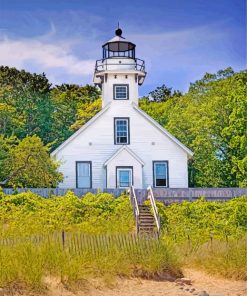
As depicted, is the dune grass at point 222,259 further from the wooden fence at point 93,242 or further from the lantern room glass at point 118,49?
the lantern room glass at point 118,49

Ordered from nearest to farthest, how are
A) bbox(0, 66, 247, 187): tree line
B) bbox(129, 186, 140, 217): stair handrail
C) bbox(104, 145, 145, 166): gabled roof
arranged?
bbox(129, 186, 140, 217): stair handrail
bbox(0, 66, 247, 187): tree line
bbox(104, 145, 145, 166): gabled roof

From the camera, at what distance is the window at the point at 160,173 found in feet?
98.8

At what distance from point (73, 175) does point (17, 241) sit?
53.8ft

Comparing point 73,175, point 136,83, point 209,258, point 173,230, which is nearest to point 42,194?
point 73,175

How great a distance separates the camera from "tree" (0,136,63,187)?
89.0 ft

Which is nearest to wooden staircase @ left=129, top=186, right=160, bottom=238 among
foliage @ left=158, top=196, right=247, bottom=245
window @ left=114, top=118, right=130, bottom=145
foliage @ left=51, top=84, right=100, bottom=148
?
foliage @ left=158, top=196, right=247, bottom=245

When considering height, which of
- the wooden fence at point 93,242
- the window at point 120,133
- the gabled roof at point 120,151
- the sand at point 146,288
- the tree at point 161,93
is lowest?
the sand at point 146,288

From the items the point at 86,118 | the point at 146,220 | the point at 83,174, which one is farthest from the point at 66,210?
the point at 86,118

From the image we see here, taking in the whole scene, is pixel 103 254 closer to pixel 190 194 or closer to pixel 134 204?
pixel 134 204

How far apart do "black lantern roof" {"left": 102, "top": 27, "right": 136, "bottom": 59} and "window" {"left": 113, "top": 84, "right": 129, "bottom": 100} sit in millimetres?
1658

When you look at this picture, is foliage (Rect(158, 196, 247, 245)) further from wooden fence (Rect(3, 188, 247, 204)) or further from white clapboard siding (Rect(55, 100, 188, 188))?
white clapboard siding (Rect(55, 100, 188, 188))

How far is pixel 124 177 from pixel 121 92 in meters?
4.58

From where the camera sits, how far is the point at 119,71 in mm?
31703

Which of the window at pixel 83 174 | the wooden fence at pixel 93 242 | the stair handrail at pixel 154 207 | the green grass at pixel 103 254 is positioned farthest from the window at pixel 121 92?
the wooden fence at pixel 93 242
